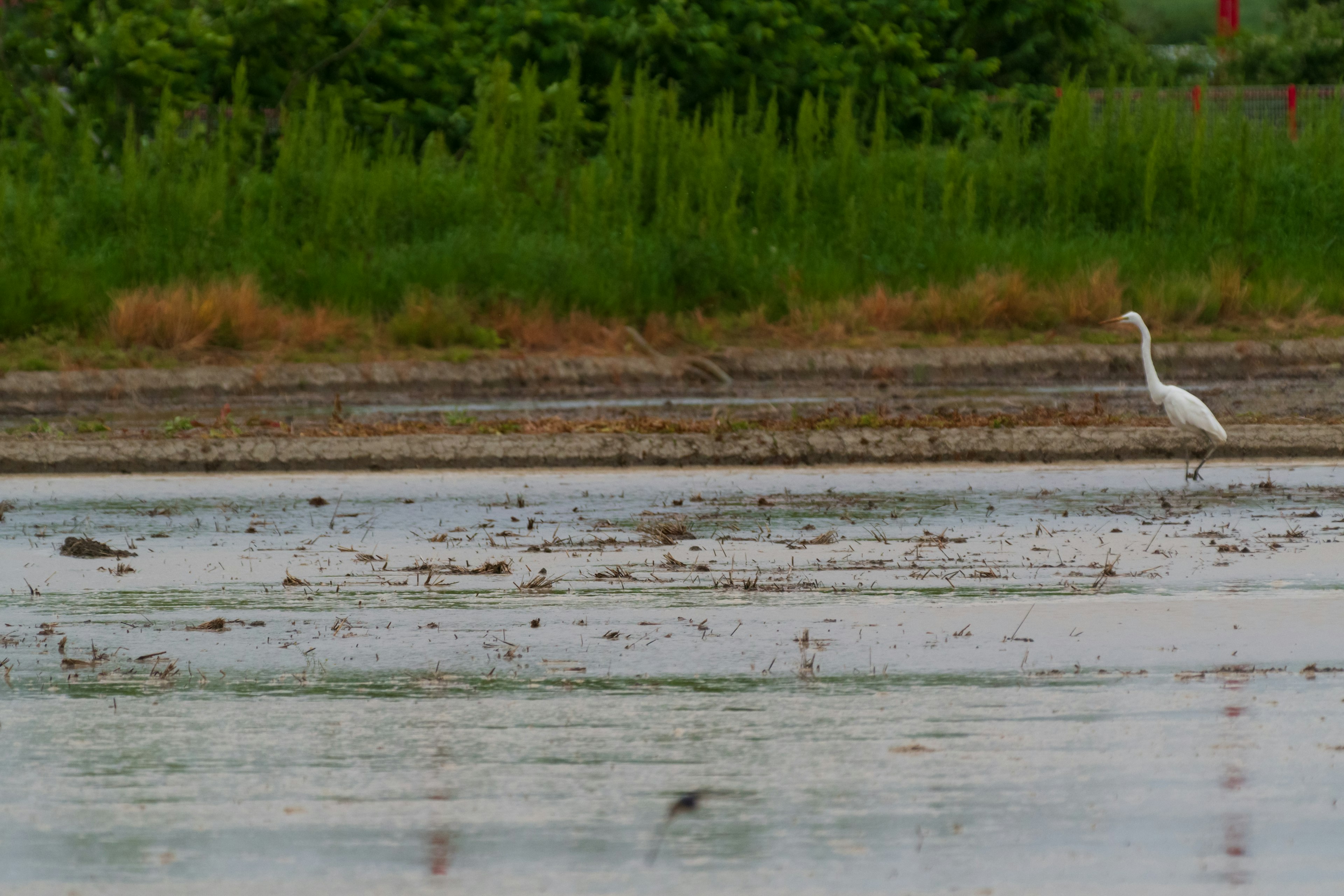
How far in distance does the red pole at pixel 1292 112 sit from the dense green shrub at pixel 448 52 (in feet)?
11.0

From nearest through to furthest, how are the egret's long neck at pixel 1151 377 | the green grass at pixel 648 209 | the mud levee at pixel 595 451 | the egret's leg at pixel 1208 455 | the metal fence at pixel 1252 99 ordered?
the egret's leg at pixel 1208 455 < the egret's long neck at pixel 1151 377 < the mud levee at pixel 595 451 < the green grass at pixel 648 209 < the metal fence at pixel 1252 99

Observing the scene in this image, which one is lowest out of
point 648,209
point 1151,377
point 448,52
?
point 648,209

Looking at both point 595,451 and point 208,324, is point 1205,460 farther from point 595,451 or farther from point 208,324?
point 208,324

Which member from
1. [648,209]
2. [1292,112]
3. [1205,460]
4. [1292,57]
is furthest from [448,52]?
[1205,460]

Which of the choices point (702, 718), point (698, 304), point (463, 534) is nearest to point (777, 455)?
point (463, 534)

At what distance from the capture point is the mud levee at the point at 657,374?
1914 cm

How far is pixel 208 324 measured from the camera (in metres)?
20.6

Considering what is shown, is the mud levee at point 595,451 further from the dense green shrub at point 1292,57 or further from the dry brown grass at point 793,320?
the dense green shrub at point 1292,57

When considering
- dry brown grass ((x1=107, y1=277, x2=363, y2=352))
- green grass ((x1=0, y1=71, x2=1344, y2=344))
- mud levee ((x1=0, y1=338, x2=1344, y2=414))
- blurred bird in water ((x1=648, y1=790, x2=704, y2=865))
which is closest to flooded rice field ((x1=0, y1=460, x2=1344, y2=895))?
blurred bird in water ((x1=648, y1=790, x2=704, y2=865))

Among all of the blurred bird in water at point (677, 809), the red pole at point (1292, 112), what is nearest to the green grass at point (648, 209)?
the red pole at point (1292, 112)

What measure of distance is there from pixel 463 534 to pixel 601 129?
15.9m

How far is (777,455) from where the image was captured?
13719 mm

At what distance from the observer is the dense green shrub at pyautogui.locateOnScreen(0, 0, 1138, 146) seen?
1013 inches

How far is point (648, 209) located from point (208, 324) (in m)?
5.90
